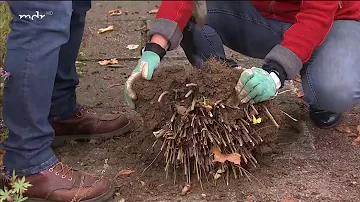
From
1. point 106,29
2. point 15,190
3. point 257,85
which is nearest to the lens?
point 15,190

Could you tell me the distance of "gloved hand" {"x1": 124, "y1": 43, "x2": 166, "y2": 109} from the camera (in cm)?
254

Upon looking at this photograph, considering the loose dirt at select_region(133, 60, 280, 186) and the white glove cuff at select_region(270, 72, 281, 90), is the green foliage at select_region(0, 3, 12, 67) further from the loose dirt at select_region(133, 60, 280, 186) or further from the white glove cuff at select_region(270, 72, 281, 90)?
the white glove cuff at select_region(270, 72, 281, 90)

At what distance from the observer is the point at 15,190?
7.21 feet

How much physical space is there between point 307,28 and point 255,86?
0.41m

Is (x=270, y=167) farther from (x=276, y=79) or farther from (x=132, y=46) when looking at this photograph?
(x=132, y=46)

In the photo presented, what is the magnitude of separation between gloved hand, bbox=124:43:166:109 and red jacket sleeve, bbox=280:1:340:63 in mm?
577

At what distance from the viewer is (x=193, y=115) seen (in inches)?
94.8

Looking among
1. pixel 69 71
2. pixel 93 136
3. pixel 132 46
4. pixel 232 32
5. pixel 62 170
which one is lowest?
pixel 132 46

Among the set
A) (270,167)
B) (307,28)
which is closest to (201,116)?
(270,167)

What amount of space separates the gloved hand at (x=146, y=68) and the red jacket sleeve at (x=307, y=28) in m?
0.58

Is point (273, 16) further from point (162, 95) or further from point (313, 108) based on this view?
point (162, 95)

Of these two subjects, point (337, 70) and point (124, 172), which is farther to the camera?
point (337, 70)

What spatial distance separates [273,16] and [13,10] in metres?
1.43

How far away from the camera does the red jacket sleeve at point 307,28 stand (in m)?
2.54
